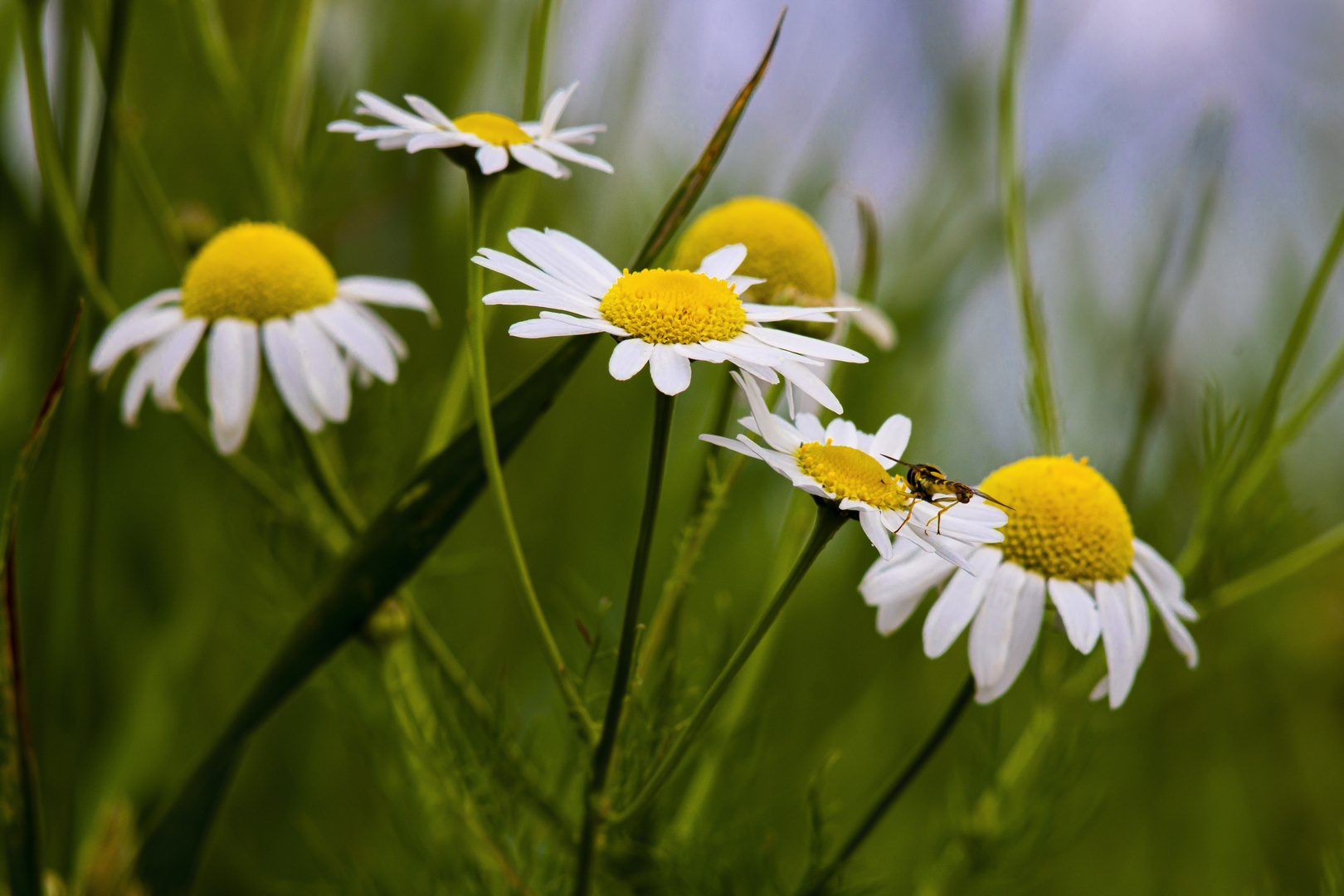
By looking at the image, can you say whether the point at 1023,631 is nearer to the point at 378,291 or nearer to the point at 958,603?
the point at 958,603

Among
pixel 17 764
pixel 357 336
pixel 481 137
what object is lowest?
pixel 17 764

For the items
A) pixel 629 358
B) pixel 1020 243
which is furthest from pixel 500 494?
pixel 1020 243

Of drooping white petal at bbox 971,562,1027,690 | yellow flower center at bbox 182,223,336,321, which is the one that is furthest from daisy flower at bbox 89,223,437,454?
drooping white petal at bbox 971,562,1027,690

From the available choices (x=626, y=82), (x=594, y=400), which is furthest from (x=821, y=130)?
(x=594, y=400)

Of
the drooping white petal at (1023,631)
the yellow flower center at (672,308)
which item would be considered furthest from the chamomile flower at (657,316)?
the drooping white petal at (1023,631)

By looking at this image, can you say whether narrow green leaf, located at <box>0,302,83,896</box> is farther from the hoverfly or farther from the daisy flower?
the hoverfly

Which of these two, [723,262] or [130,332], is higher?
[723,262]

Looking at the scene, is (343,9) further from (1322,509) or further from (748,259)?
(1322,509)

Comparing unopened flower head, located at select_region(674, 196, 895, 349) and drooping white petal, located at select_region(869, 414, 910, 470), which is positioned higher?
unopened flower head, located at select_region(674, 196, 895, 349)
